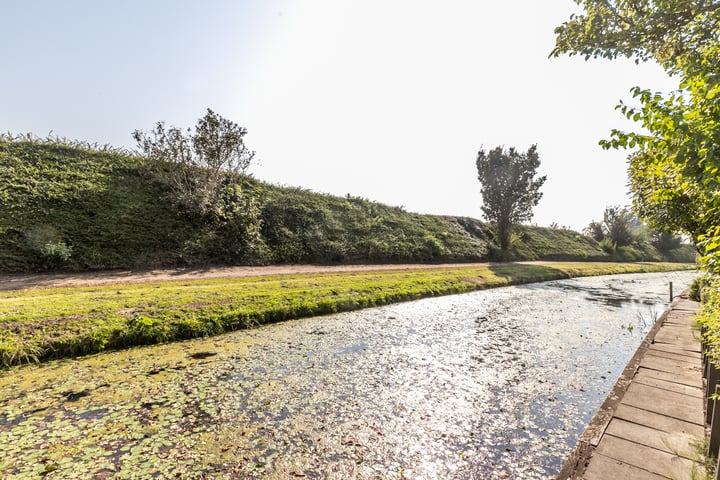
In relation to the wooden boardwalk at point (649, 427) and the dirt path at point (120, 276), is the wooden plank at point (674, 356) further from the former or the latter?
the dirt path at point (120, 276)

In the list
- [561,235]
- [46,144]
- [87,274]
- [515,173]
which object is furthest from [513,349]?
[561,235]

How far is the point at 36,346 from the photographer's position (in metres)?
6.16

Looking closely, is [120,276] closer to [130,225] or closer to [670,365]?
[130,225]

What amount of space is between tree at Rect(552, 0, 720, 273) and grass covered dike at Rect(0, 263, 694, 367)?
8.86m

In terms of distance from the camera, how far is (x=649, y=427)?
3.76 meters

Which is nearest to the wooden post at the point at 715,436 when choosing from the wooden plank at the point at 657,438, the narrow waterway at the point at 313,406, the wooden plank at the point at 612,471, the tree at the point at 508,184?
the wooden plank at the point at 657,438

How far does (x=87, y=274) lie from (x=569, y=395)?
55.5ft

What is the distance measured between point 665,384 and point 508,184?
29583mm

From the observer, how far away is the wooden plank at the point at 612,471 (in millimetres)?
2947

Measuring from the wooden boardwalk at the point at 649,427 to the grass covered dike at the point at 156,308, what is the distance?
7.90 meters

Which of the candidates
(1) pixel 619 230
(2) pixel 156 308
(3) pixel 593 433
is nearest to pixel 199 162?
(2) pixel 156 308

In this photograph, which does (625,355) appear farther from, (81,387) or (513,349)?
(81,387)

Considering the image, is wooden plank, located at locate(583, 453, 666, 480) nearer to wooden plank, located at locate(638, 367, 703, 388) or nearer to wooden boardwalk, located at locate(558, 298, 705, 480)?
wooden boardwalk, located at locate(558, 298, 705, 480)

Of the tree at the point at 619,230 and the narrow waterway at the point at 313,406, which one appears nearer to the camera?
the narrow waterway at the point at 313,406
